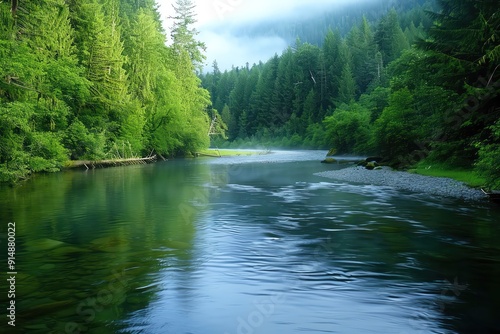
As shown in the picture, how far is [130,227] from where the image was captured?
16844 mm

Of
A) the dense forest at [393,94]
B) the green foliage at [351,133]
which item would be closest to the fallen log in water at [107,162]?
the dense forest at [393,94]

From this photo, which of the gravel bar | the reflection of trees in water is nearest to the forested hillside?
the reflection of trees in water

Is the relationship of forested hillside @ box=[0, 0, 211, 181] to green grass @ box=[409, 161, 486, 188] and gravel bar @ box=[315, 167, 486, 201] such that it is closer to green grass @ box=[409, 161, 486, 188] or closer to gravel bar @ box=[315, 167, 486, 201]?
gravel bar @ box=[315, 167, 486, 201]

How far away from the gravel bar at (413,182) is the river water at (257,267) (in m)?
2.13

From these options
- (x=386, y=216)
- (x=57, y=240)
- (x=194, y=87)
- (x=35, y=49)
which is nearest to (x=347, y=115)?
(x=194, y=87)

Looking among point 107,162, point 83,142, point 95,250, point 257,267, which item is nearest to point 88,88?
point 83,142

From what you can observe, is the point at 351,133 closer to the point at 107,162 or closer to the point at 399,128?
the point at 399,128

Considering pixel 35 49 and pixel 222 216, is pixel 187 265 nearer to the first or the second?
pixel 222 216

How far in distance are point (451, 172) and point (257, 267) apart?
79.3ft

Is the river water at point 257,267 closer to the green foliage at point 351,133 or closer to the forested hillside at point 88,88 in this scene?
the forested hillside at point 88,88

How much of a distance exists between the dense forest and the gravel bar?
1666mm

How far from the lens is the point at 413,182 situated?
29.8 meters

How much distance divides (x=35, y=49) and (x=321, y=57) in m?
106

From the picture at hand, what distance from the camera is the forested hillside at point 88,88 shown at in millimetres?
30891
